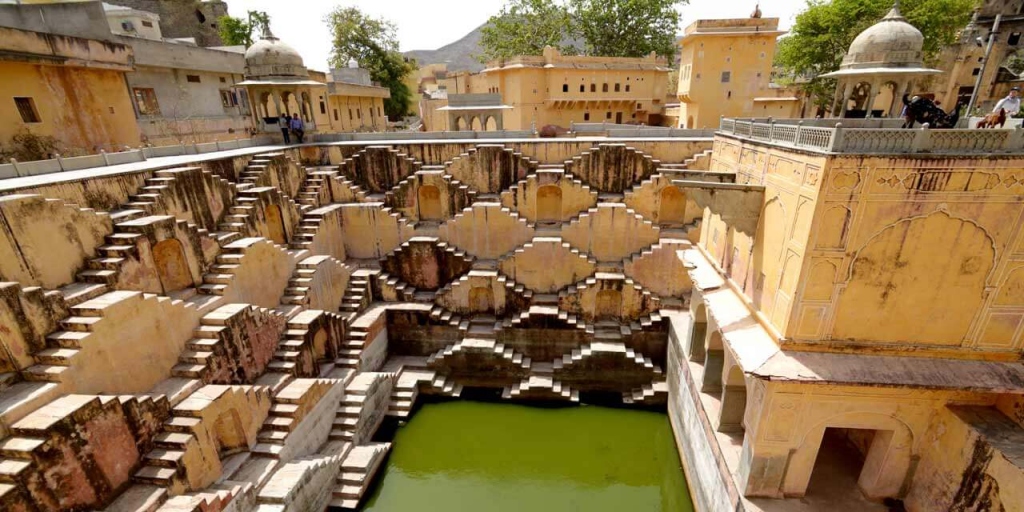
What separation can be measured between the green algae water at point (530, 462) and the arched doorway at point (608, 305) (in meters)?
2.84

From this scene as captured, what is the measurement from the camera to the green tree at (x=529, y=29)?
1299 inches

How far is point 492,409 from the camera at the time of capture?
12.7 meters

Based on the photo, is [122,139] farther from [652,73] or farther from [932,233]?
[652,73]

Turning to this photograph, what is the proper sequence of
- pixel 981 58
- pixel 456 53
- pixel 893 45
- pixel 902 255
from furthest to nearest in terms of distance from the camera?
1. pixel 456 53
2. pixel 981 58
3. pixel 893 45
4. pixel 902 255

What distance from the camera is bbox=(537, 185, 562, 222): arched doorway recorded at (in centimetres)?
1547

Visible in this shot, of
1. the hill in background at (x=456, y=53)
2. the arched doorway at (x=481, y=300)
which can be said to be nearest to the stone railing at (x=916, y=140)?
the arched doorway at (x=481, y=300)

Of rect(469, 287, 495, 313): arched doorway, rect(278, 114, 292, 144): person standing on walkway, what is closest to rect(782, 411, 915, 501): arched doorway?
rect(469, 287, 495, 313): arched doorway

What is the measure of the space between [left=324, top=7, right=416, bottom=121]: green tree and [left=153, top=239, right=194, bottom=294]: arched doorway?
2752cm

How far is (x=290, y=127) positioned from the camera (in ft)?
54.2

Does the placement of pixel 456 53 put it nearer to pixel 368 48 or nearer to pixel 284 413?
pixel 368 48

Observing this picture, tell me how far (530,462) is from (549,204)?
849cm

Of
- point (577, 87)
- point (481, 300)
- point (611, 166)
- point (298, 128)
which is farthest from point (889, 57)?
point (577, 87)

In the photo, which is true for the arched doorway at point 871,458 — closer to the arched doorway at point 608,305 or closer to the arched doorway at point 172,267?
the arched doorway at point 608,305

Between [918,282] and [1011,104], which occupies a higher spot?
[1011,104]
